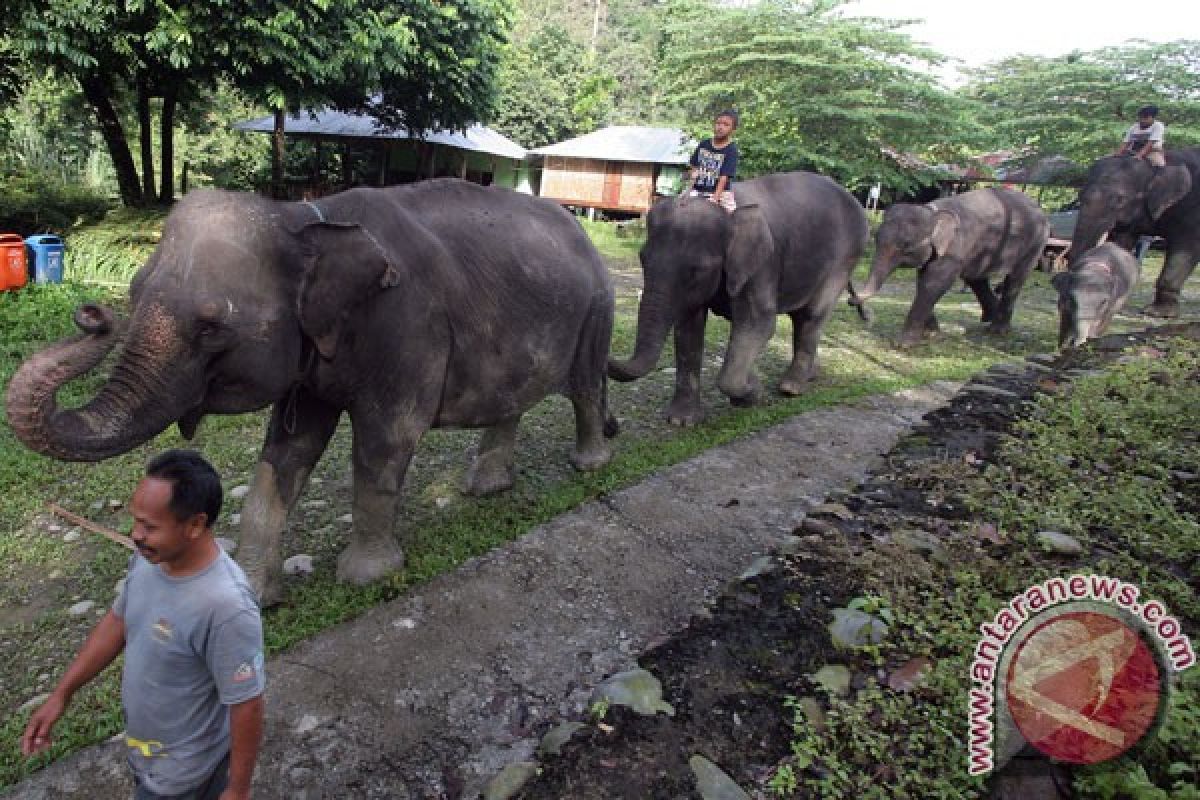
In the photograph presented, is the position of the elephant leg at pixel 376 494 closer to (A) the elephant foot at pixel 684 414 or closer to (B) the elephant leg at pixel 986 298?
(A) the elephant foot at pixel 684 414

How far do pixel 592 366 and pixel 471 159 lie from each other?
2126 centimetres

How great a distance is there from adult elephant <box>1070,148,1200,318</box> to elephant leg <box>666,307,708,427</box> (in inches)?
290

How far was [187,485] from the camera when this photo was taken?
1612 mm

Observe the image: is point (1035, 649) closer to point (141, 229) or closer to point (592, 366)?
point (592, 366)

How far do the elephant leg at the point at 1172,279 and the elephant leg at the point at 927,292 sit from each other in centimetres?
436

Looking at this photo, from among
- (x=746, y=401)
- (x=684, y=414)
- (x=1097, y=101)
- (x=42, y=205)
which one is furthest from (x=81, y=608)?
(x=1097, y=101)

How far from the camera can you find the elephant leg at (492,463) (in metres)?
4.47

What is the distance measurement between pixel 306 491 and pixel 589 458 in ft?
5.73

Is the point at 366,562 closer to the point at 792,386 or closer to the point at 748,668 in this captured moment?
the point at 748,668

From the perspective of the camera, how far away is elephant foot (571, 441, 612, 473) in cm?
489

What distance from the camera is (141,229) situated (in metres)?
9.48

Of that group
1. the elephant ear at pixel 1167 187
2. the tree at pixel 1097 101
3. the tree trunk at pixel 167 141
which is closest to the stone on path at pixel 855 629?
the elephant ear at pixel 1167 187

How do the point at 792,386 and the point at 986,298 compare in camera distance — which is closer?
the point at 792,386

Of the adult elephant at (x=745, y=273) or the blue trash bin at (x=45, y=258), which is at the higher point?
the adult elephant at (x=745, y=273)
